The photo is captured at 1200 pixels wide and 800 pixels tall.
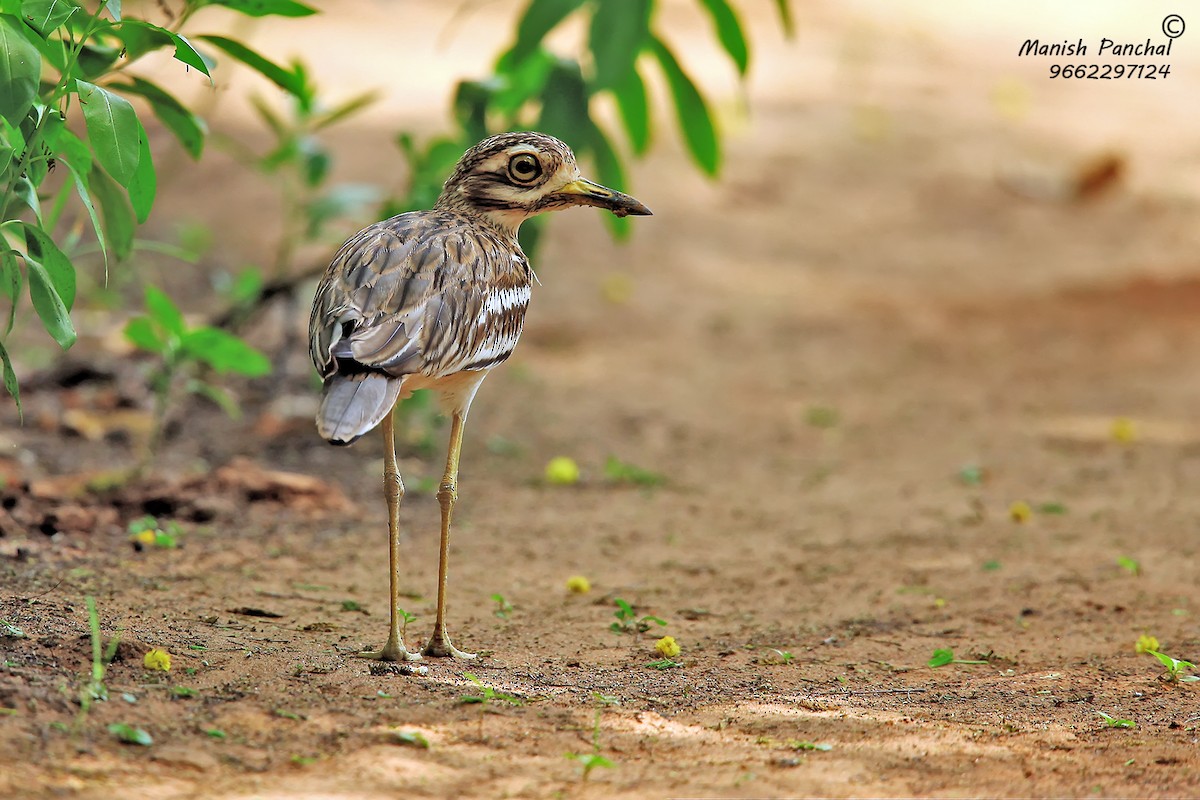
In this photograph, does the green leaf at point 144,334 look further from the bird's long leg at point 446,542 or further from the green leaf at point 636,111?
the green leaf at point 636,111

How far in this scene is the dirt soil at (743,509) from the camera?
303cm

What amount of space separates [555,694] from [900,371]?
552cm

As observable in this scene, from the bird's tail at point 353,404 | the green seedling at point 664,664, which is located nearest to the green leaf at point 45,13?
the bird's tail at point 353,404

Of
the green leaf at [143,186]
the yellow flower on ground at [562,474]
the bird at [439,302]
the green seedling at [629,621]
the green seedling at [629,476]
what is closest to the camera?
the bird at [439,302]

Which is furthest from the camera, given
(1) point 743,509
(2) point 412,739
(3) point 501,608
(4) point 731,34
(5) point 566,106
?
(1) point 743,509

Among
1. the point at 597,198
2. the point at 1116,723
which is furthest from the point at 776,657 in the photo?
the point at 597,198

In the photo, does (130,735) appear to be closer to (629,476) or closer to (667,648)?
(667,648)

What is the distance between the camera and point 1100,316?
9211 millimetres

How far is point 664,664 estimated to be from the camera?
3844 millimetres

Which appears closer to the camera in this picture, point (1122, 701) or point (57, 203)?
point (1122, 701)

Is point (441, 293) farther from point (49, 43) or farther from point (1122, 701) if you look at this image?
point (1122, 701)

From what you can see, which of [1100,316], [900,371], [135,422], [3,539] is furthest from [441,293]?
[1100,316]

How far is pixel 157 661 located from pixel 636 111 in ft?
11.9

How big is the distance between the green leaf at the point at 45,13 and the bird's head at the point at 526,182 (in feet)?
4.18
